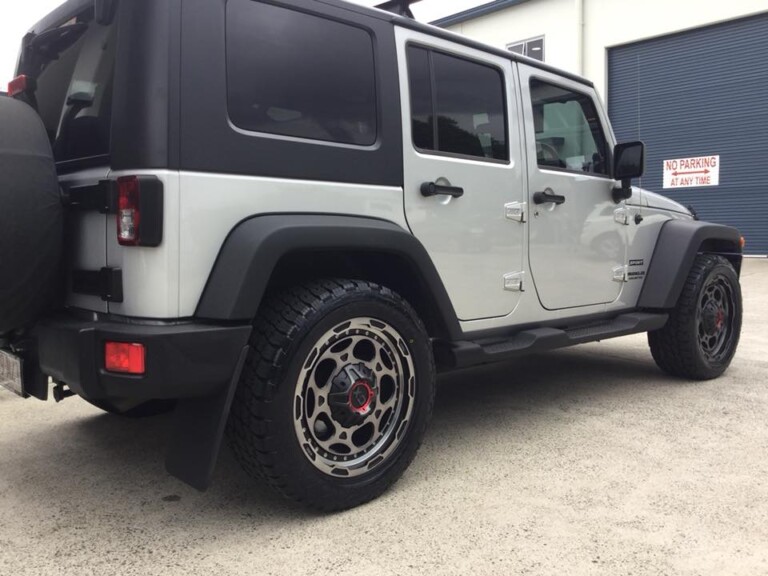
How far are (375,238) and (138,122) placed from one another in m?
0.95

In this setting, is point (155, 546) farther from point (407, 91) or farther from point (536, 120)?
point (536, 120)

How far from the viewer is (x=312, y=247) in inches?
93.0

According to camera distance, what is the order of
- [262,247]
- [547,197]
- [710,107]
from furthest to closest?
[710,107] → [547,197] → [262,247]

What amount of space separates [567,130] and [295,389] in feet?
8.23

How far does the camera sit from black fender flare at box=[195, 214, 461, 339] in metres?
2.18

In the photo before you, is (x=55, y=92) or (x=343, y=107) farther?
(x=55, y=92)

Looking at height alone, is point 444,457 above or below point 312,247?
below

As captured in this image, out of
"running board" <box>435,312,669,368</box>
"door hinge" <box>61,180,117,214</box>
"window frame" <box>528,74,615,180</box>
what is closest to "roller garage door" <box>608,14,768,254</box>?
"window frame" <box>528,74,615,180</box>

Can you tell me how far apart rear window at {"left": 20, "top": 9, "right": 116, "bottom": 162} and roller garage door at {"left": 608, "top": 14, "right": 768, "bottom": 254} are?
12.2 metres

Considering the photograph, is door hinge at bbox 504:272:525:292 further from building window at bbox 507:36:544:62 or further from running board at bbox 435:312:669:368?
building window at bbox 507:36:544:62

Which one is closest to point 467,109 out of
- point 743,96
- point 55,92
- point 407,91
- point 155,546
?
point 407,91

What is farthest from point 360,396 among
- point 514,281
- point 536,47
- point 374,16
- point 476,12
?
point 476,12

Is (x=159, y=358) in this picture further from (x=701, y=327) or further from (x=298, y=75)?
(x=701, y=327)

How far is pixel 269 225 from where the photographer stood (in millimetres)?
2268
